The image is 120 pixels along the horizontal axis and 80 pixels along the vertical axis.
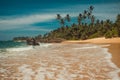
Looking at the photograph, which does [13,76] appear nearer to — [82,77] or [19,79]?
[19,79]

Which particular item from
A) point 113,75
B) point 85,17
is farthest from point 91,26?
point 113,75

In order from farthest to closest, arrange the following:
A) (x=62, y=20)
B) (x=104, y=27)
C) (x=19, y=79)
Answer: (x=62, y=20) < (x=104, y=27) < (x=19, y=79)

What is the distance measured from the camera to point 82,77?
1013 centimetres

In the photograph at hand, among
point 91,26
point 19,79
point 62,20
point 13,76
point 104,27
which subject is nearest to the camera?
point 19,79

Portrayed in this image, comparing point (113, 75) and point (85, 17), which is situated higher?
point (85, 17)

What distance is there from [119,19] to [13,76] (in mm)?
61933

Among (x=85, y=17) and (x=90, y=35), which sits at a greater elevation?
(x=85, y=17)

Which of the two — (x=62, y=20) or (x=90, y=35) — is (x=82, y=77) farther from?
(x=62, y=20)

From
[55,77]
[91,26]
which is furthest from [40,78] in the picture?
[91,26]

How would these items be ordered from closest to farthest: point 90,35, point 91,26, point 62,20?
point 90,35 → point 91,26 → point 62,20

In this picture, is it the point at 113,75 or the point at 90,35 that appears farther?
the point at 90,35

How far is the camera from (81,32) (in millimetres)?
97750

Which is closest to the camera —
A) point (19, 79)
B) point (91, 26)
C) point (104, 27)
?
point (19, 79)

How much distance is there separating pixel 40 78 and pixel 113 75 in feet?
11.7
